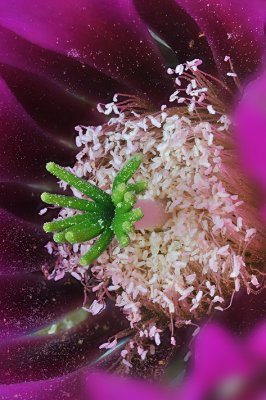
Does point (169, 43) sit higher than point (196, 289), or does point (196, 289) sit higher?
point (169, 43)

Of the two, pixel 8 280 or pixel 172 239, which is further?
pixel 8 280

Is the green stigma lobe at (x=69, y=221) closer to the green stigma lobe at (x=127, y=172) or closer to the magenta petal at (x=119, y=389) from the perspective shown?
the green stigma lobe at (x=127, y=172)

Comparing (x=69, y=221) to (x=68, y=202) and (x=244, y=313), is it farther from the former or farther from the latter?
(x=244, y=313)

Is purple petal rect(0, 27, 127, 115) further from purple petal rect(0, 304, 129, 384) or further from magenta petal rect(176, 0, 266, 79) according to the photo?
purple petal rect(0, 304, 129, 384)

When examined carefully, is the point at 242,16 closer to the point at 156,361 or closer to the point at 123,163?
the point at 123,163

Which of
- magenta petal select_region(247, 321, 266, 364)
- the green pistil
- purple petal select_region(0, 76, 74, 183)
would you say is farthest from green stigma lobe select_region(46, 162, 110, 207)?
magenta petal select_region(247, 321, 266, 364)

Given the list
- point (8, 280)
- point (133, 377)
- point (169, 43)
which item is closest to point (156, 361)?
point (133, 377)

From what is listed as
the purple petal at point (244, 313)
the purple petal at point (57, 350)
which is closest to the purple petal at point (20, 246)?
the purple petal at point (57, 350)

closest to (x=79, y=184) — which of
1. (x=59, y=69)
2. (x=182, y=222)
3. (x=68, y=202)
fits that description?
(x=68, y=202)
